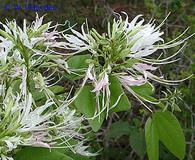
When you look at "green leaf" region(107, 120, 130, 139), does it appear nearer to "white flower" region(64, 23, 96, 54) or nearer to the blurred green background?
the blurred green background

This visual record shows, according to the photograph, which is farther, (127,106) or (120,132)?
(120,132)

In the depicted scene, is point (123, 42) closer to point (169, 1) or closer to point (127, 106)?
point (127, 106)

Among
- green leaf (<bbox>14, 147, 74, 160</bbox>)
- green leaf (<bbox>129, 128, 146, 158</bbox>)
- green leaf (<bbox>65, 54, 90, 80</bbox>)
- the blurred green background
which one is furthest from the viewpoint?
the blurred green background

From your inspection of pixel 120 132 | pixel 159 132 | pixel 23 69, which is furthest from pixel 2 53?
pixel 120 132

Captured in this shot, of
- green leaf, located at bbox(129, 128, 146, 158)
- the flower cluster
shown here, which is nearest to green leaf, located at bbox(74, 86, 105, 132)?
the flower cluster

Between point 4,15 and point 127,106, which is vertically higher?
point 4,15

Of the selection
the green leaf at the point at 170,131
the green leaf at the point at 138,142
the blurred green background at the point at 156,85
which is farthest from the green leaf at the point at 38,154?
the green leaf at the point at 138,142
